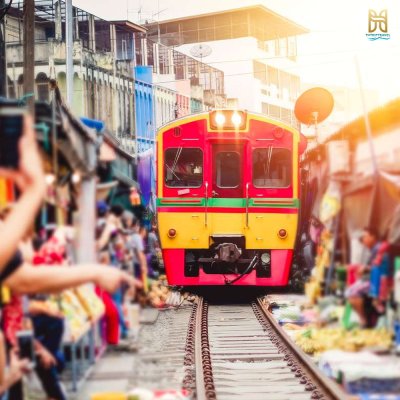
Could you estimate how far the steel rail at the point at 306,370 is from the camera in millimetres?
5918

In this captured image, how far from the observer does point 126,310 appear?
2.79 meters

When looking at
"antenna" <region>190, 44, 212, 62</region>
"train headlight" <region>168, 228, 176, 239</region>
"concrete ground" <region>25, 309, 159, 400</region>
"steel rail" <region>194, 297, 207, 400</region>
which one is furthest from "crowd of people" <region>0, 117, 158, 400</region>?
"train headlight" <region>168, 228, 176, 239</region>

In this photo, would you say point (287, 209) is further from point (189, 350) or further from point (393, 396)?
point (393, 396)

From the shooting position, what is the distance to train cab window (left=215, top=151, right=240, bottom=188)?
1041 centimetres

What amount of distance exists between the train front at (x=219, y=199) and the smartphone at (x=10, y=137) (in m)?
6.11

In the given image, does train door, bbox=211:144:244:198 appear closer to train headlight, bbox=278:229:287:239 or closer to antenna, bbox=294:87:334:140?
train headlight, bbox=278:229:287:239

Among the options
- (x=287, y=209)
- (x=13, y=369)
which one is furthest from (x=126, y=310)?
(x=287, y=209)

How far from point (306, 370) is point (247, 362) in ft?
4.73

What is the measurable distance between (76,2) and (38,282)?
5.46ft

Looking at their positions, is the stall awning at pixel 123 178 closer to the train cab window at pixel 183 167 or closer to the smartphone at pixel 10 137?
the smartphone at pixel 10 137

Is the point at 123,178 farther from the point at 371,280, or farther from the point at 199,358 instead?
the point at 199,358

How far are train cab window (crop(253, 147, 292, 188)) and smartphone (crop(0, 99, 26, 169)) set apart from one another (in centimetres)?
525

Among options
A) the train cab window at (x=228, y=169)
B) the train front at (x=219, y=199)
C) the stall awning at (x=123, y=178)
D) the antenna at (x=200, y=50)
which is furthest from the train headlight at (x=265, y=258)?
the stall awning at (x=123, y=178)

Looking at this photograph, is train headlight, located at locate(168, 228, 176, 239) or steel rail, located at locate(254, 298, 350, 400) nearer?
steel rail, located at locate(254, 298, 350, 400)
